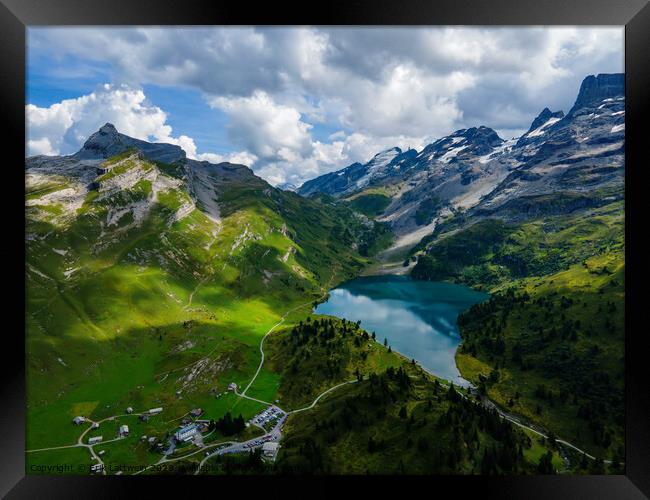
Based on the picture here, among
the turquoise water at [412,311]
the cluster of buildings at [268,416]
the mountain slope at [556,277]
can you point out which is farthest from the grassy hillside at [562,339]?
the cluster of buildings at [268,416]

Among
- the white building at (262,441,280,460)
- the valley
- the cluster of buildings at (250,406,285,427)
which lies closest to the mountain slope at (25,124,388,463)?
the valley

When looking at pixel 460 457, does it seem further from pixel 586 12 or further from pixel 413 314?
pixel 413 314

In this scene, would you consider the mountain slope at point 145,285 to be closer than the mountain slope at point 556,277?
Yes

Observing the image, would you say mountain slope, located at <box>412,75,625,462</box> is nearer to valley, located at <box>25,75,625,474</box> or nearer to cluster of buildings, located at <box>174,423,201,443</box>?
valley, located at <box>25,75,625,474</box>

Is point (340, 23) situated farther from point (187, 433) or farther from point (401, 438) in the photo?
point (187, 433)

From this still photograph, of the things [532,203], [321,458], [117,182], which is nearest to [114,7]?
[321,458]

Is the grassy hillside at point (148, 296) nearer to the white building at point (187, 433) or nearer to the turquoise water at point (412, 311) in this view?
the white building at point (187, 433)

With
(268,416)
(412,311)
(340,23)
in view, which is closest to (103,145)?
(412,311)
